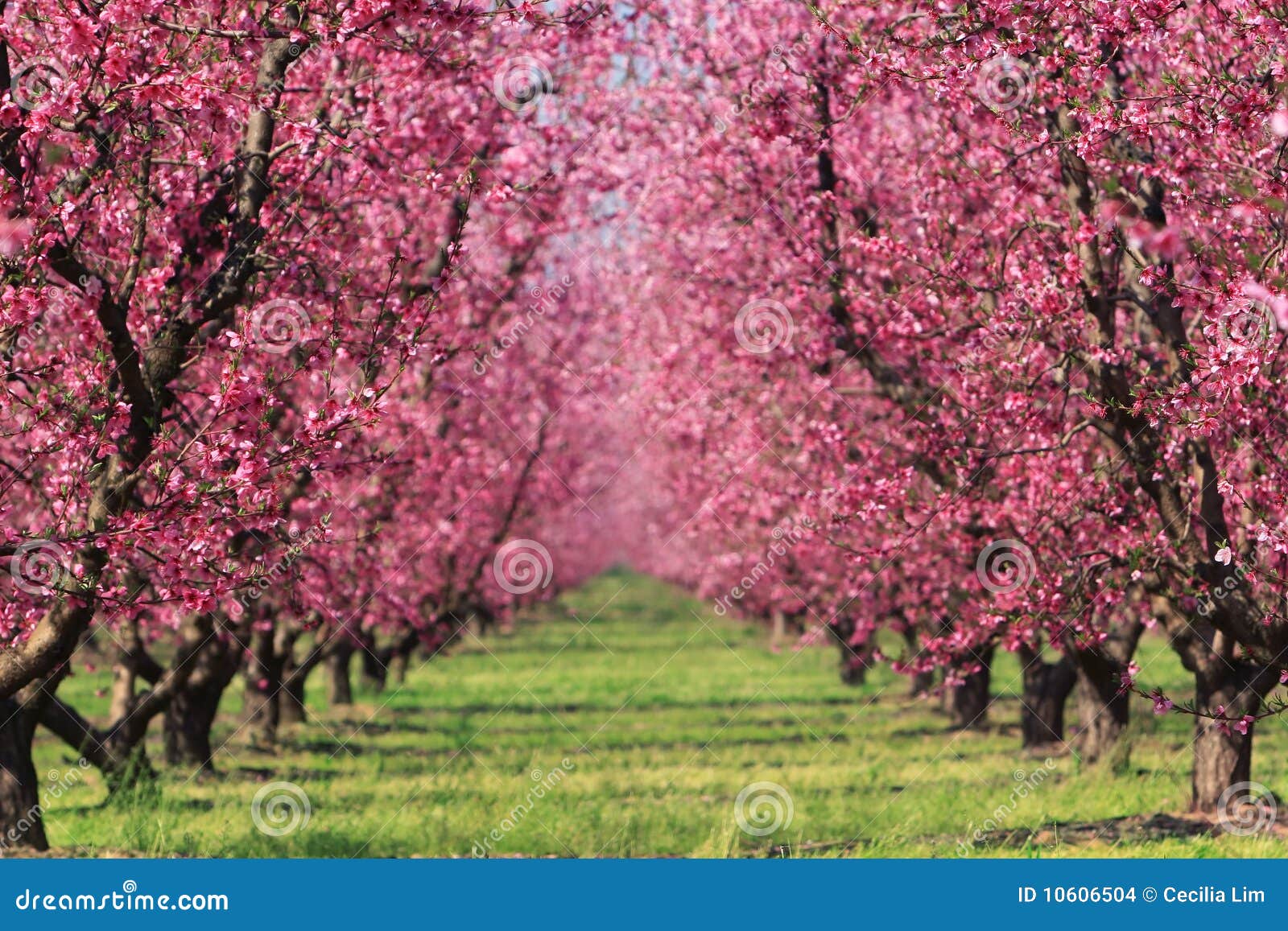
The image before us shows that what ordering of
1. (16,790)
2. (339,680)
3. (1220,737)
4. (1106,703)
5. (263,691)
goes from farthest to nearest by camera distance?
(339,680) → (263,691) → (1106,703) → (1220,737) → (16,790)

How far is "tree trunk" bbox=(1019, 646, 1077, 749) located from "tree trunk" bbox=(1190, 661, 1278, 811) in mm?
6203

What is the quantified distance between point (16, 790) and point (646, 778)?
8980 millimetres

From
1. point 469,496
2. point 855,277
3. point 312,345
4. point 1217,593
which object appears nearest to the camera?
point 312,345

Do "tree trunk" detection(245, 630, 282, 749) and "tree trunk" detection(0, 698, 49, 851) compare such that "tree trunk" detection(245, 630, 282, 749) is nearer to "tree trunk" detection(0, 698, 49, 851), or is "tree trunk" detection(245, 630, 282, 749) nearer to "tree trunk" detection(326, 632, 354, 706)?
"tree trunk" detection(326, 632, 354, 706)

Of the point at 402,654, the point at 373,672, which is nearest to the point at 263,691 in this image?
the point at 402,654

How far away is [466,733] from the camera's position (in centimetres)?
2666

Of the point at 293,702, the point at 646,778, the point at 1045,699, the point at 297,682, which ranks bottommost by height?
the point at 293,702

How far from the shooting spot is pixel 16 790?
512 inches

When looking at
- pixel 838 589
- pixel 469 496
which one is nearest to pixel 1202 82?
pixel 838 589

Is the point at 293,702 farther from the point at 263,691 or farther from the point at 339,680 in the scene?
the point at 263,691

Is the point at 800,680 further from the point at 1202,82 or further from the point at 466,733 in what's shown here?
the point at 1202,82

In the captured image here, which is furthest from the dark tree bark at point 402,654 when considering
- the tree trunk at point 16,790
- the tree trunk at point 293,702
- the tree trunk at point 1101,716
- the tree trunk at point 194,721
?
the tree trunk at point 16,790

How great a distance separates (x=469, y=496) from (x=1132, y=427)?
1962 cm

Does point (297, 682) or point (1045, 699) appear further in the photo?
point (297, 682)
